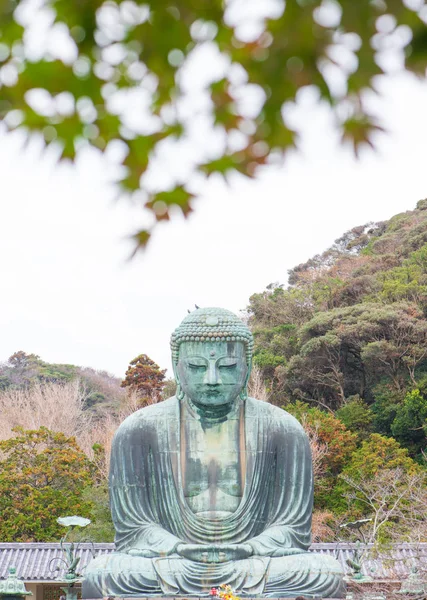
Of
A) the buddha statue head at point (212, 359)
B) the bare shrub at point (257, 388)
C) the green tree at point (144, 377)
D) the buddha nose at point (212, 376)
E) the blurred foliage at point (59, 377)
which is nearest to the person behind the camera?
the buddha nose at point (212, 376)

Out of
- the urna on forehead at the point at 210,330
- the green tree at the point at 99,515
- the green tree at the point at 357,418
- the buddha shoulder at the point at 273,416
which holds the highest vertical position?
the green tree at the point at 357,418

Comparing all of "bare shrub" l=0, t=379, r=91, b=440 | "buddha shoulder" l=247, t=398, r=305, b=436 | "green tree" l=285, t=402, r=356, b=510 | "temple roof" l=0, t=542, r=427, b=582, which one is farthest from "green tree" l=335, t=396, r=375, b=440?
"buddha shoulder" l=247, t=398, r=305, b=436

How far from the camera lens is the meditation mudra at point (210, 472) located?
10.3 meters

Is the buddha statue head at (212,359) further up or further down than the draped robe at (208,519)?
further up

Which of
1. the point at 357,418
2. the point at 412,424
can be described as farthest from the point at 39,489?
the point at 412,424

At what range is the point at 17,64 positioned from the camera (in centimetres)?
289

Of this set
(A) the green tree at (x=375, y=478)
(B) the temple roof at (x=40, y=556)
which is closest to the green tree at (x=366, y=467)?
(A) the green tree at (x=375, y=478)

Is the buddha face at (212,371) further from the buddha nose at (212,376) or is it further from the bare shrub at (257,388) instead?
the bare shrub at (257,388)

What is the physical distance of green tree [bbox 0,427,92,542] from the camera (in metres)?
24.3

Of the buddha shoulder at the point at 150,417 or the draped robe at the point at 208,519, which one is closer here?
the draped robe at the point at 208,519

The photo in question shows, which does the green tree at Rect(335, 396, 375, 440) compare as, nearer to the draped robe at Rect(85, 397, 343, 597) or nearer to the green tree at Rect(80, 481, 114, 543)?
the green tree at Rect(80, 481, 114, 543)

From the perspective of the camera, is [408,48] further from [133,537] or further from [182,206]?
[133,537]

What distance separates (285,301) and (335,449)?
10.2m

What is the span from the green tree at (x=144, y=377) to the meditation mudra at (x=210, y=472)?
23.7m
